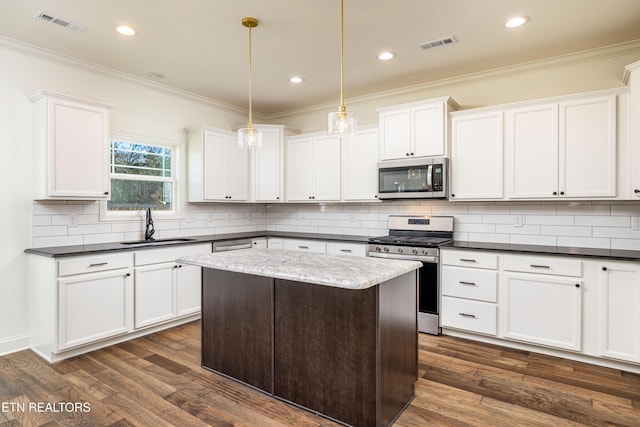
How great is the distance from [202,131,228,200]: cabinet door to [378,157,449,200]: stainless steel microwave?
2.02 metres

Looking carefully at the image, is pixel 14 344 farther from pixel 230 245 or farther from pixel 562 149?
pixel 562 149

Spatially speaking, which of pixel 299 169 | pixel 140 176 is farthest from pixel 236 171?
pixel 140 176

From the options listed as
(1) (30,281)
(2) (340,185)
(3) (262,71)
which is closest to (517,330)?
(2) (340,185)

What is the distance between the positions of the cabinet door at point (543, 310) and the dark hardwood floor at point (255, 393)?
179 millimetres

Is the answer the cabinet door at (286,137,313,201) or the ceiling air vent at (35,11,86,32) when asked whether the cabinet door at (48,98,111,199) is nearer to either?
the ceiling air vent at (35,11,86,32)

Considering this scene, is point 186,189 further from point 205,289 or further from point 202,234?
point 205,289

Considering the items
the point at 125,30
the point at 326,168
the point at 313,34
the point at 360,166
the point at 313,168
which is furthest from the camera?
the point at 313,168

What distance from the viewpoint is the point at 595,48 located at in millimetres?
3330

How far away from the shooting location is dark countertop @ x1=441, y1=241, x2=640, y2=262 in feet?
9.43

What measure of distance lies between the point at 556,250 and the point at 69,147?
4.41m

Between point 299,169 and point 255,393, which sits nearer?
point 255,393

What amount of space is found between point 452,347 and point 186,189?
3.54m

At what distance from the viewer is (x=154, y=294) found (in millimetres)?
3684

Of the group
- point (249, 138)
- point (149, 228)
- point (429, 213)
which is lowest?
point (149, 228)
